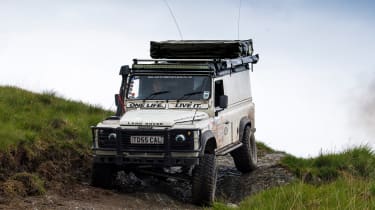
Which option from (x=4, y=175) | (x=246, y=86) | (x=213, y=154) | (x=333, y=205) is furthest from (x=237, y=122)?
(x=333, y=205)

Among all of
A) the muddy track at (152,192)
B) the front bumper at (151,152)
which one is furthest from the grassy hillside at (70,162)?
the front bumper at (151,152)

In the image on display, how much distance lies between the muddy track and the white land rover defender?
41 centimetres

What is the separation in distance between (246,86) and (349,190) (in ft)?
21.7

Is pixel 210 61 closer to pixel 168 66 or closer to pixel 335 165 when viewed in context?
pixel 168 66

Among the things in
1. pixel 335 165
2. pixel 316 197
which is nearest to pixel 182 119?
pixel 316 197

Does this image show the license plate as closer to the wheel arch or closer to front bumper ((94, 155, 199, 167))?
front bumper ((94, 155, 199, 167))

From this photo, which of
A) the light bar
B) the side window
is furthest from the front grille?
the side window

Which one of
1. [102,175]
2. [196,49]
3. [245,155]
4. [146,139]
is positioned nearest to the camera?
[146,139]

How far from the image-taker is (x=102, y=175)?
14141 mm

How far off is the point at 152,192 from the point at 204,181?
1566 mm

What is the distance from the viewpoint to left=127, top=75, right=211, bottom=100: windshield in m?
14.7

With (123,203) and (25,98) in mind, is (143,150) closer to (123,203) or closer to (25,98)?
(123,203)

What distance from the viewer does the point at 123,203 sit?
517 inches

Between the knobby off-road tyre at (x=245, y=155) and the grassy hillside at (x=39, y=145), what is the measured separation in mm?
3416
